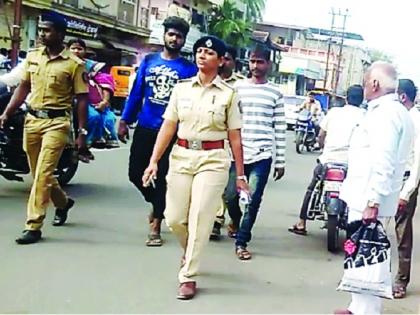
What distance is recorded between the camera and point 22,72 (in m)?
7.09

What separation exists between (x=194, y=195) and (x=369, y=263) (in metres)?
1.33

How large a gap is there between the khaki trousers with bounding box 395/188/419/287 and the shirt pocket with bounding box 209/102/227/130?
1609 mm

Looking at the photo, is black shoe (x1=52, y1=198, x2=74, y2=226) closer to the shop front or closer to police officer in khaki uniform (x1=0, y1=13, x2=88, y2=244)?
police officer in khaki uniform (x1=0, y1=13, x2=88, y2=244)

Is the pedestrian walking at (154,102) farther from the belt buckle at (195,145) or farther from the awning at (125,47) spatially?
the awning at (125,47)

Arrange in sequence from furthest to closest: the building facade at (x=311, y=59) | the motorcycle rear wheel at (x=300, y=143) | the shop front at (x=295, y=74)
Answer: the building facade at (x=311, y=59), the shop front at (x=295, y=74), the motorcycle rear wheel at (x=300, y=143)

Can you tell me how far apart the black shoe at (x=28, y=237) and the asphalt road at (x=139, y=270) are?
0.07m

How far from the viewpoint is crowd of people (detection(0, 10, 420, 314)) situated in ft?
16.6

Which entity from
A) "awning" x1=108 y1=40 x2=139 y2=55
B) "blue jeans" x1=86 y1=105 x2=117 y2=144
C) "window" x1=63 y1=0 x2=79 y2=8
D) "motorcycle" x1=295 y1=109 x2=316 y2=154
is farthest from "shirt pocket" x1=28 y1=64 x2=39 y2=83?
"awning" x1=108 y1=40 x2=139 y2=55

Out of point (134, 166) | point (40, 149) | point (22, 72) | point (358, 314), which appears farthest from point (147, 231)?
point (358, 314)

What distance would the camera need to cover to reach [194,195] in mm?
5602

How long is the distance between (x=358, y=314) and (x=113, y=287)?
1697 mm

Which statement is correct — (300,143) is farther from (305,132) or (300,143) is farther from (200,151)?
(200,151)

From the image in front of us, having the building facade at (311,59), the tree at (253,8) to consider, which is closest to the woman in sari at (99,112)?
the building facade at (311,59)

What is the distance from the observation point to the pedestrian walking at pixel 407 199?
588 centimetres
